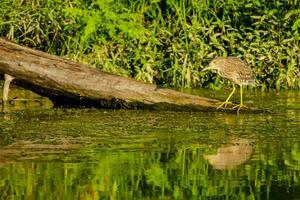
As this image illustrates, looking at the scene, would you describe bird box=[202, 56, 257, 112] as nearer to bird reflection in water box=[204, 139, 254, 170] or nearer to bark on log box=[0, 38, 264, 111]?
bark on log box=[0, 38, 264, 111]

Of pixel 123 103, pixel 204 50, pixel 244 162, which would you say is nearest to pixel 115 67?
pixel 204 50

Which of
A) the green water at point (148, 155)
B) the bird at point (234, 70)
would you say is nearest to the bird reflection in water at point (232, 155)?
the green water at point (148, 155)

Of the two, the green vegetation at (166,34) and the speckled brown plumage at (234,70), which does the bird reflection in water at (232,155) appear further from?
the green vegetation at (166,34)

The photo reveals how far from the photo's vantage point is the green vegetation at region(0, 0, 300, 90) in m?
12.6

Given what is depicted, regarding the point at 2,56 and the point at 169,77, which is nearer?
the point at 2,56

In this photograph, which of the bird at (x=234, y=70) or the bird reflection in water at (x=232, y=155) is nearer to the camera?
the bird reflection in water at (x=232, y=155)

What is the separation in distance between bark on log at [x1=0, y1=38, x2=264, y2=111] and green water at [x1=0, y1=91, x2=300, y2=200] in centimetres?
13

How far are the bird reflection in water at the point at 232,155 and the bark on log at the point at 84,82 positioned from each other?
196 centimetres

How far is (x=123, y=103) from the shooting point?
9930mm

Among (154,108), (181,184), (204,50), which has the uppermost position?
(204,50)

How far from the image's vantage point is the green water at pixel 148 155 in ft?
19.3

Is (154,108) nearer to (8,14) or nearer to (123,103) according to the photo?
(123,103)

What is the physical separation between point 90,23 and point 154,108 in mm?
2805

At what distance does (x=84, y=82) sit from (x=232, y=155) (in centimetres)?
297
